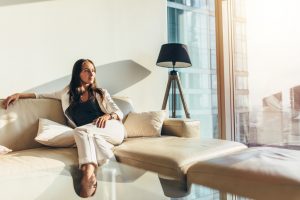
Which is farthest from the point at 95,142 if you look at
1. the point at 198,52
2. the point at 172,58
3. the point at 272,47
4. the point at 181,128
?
the point at 198,52

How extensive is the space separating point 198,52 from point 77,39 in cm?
167

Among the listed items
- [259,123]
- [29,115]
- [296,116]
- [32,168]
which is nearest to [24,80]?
[29,115]

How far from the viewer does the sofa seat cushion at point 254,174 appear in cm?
132

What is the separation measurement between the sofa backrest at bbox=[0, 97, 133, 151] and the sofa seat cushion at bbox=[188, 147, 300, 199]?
1321 millimetres

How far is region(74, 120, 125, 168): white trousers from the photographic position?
1893mm

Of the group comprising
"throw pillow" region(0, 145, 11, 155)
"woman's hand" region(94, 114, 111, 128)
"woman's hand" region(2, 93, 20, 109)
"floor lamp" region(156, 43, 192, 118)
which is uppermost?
"floor lamp" region(156, 43, 192, 118)

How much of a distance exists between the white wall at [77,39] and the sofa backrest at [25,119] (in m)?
0.41

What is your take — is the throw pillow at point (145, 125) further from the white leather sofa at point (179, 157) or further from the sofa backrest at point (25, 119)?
the sofa backrest at point (25, 119)

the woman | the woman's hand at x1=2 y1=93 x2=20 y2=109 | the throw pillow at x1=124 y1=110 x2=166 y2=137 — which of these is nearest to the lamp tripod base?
the throw pillow at x1=124 y1=110 x2=166 y2=137

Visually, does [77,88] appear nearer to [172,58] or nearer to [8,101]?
[8,101]

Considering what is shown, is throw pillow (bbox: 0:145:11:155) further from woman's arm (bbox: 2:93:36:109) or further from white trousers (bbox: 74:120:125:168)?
white trousers (bbox: 74:120:125:168)

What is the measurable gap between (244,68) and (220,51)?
0.37 meters

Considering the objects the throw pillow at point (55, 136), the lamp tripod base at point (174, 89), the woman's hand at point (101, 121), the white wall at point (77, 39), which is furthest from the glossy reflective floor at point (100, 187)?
the lamp tripod base at point (174, 89)

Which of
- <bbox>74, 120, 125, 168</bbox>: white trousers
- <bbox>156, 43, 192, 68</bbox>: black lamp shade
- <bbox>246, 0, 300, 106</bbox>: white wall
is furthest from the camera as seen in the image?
<bbox>156, 43, 192, 68</bbox>: black lamp shade
